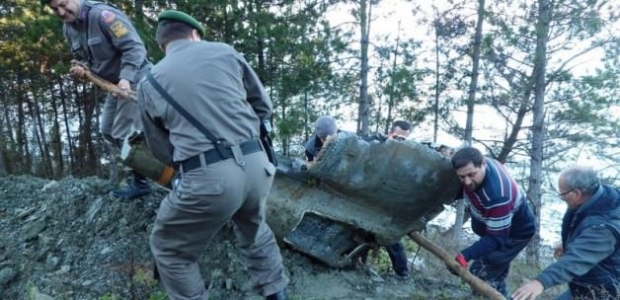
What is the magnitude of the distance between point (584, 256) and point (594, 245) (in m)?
0.09

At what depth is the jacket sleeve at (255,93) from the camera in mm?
2579

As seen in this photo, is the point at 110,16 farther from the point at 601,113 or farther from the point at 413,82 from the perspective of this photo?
the point at 601,113

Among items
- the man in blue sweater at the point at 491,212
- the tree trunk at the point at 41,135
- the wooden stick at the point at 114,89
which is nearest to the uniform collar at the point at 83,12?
the wooden stick at the point at 114,89

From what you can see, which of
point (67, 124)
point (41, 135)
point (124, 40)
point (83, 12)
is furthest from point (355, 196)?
point (41, 135)

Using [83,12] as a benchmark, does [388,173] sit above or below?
below

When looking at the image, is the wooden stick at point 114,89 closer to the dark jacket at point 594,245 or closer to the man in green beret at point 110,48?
the man in green beret at point 110,48

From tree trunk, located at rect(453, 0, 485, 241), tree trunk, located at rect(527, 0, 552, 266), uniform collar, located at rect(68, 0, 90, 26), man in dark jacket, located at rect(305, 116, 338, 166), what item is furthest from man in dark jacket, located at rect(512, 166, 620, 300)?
tree trunk, located at rect(453, 0, 485, 241)

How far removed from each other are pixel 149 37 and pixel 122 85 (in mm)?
5673

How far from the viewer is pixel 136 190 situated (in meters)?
4.31

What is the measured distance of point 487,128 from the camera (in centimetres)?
1279

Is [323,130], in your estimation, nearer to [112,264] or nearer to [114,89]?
[114,89]

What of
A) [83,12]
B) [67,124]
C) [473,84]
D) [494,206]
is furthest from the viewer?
[67,124]

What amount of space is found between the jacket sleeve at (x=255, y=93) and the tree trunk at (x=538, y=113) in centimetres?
875

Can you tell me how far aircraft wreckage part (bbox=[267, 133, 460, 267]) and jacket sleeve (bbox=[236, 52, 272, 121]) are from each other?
38.5 inches
